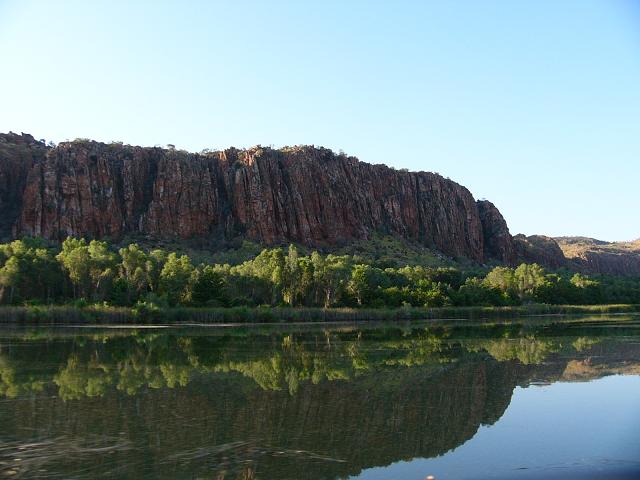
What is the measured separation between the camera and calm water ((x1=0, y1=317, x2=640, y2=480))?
12.2 meters

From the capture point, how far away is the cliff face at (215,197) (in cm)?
12138

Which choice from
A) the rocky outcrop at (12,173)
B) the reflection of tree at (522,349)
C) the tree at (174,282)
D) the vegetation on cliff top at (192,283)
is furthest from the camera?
the rocky outcrop at (12,173)

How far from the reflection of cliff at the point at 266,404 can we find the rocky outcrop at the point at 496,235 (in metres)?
144

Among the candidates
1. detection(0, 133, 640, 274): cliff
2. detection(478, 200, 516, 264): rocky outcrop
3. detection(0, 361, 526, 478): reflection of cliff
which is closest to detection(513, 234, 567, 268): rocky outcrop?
detection(478, 200, 516, 264): rocky outcrop

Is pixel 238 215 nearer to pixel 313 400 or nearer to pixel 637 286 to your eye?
pixel 637 286

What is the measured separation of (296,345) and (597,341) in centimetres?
1830

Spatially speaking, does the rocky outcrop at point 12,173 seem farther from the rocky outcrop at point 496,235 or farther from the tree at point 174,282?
the rocky outcrop at point 496,235

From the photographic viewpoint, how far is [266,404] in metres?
17.9

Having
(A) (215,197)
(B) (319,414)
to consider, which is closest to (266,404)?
(B) (319,414)

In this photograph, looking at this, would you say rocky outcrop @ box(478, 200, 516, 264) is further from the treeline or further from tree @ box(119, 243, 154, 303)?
tree @ box(119, 243, 154, 303)

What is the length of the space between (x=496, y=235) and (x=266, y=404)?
16568 cm

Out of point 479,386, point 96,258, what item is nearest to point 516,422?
point 479,386

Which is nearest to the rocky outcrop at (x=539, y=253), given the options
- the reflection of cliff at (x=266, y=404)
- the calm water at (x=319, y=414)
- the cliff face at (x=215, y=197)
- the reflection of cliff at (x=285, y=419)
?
the cliff face at (x=215, y=197)

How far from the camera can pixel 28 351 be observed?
3231 centimetres
